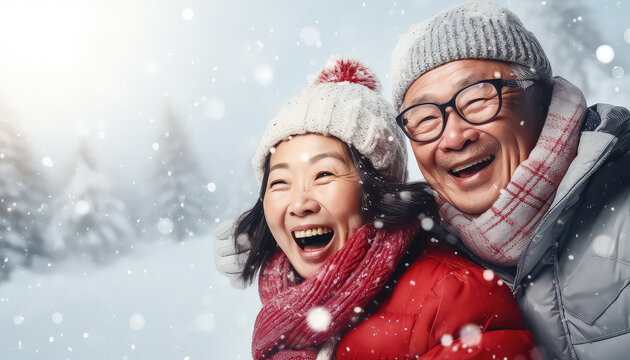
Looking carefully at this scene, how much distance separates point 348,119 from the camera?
1.90 metres

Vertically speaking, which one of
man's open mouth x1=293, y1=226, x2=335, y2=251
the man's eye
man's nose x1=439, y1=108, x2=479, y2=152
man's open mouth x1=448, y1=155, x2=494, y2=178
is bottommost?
man's open mouth x1=448, y1=155, x2=494, y2=178

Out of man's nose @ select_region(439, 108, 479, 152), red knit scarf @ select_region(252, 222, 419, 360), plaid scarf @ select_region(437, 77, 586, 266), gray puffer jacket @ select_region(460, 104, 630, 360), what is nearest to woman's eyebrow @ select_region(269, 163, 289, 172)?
red knit scarf @ select_region(252, 222, 419, 360)

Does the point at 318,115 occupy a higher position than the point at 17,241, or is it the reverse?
the point at 17,241

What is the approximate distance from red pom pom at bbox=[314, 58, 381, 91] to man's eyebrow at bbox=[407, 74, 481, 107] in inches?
13.6

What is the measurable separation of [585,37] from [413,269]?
2950 mm

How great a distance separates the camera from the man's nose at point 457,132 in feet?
5.74

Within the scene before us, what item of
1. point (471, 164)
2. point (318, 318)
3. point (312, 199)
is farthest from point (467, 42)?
point (318, 318)

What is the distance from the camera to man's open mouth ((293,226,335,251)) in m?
1.81

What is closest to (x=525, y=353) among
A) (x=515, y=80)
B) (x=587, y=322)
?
(x=587, y=322)

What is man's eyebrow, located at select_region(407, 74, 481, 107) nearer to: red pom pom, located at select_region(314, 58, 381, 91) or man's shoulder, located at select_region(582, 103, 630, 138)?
red pom pom, located at select_region(314, 58, 381, 91)

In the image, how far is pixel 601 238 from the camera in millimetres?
1654

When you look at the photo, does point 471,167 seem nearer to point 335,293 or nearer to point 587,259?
point 587,259

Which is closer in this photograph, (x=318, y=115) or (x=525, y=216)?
(x=525, y=216)

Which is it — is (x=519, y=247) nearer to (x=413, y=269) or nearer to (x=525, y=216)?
(x=525, y=216)
